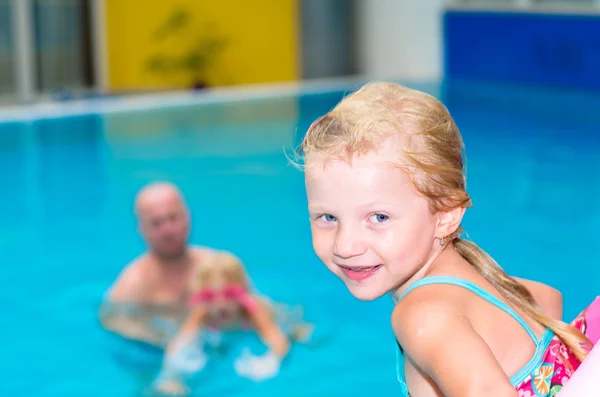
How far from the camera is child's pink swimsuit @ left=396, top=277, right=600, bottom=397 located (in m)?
1.58

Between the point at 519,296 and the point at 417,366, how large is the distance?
263mm

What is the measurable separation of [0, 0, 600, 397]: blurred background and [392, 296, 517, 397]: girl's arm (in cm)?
306

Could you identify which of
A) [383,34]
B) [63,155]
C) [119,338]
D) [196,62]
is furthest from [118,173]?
[383,34]

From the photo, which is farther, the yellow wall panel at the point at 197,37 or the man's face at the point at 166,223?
the yellow wall panel at the point at 197,37

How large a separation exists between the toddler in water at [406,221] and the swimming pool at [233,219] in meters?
1.97

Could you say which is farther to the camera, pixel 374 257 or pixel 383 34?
pixel 383 34

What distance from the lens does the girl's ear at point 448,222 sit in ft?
5.31

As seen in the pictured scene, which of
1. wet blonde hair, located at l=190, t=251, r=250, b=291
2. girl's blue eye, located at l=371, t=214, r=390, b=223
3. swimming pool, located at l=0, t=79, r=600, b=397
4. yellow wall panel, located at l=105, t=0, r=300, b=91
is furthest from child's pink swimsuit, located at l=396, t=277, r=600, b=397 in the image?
yellow wall panel, located at l=105, t=0, r=300, b=91

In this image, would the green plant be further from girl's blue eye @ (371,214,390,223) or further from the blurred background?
girl's blue eye @ (371,214,390,223)

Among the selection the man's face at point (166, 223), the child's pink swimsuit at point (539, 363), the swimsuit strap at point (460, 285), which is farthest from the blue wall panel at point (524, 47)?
the swimsuit strap at point (460, 285)

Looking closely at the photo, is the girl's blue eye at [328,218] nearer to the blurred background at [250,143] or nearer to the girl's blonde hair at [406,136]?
the girl's blonde hair at [406,136]

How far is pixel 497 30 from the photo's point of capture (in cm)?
1416

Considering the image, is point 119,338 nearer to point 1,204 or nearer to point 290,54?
point 1,204

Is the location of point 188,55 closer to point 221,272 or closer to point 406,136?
point 221,272
